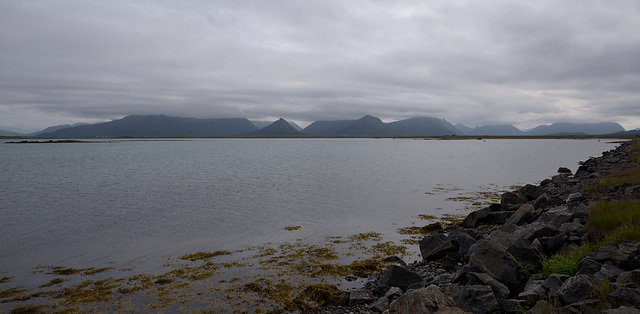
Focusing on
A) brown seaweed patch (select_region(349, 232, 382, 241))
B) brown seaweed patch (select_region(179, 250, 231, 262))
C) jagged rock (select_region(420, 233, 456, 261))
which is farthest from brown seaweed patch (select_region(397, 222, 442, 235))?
brown seaweed patch (select_region(179, 250, 231, 262))

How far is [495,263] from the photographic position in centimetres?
991

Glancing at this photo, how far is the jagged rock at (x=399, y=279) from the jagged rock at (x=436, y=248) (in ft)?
10.0

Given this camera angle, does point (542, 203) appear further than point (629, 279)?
Yes

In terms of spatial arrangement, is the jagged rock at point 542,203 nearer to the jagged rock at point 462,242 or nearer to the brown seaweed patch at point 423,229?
the brown seaweed patch at point 423,229

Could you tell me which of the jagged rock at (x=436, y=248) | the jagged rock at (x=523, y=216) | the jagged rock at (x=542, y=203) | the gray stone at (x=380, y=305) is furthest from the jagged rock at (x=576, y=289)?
the jagged rock at (x=542, y=203)

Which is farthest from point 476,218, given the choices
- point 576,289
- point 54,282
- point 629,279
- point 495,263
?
point 54,282

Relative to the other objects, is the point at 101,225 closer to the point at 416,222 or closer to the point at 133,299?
the point at 133,299

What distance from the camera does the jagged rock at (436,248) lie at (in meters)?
14.5

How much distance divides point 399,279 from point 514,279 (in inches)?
139

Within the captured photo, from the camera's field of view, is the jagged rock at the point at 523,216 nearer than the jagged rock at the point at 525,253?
No

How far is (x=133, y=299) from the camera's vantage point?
479 inches

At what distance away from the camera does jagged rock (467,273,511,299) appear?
8422mm

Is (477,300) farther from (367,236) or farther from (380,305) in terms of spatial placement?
(367,236)

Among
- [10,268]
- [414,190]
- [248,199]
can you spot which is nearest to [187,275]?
[10,268]
